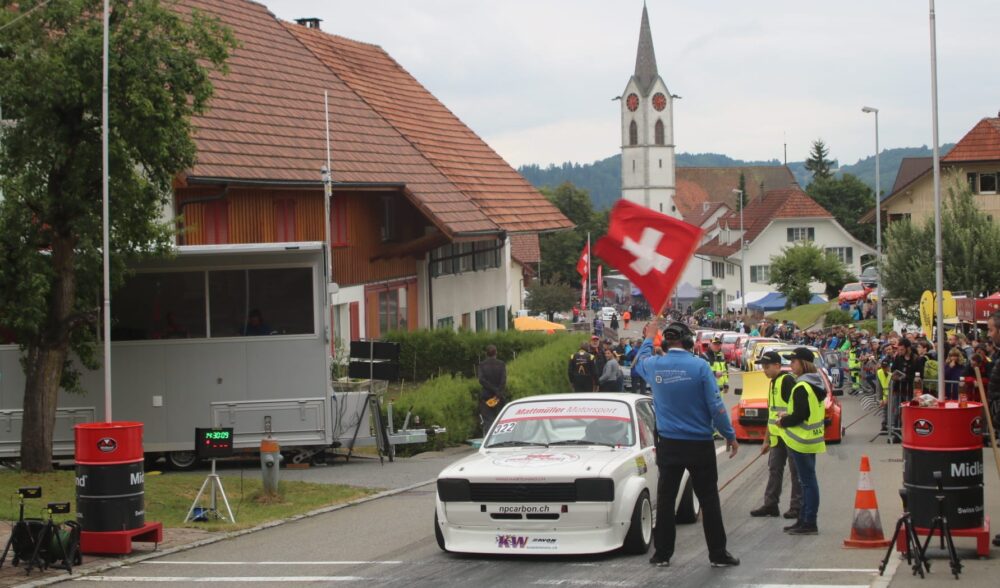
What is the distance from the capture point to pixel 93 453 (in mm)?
12383

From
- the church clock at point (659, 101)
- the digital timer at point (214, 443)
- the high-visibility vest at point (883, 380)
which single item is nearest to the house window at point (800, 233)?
the church clock at point (659, 101)

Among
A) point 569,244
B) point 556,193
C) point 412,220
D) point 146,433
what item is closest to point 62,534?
point 146,433

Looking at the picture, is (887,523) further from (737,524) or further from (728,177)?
(728,177)

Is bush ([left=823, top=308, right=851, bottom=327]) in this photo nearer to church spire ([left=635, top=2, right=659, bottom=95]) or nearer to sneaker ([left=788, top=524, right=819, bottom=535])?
sneaker ([left=788, top=524, right=819, bottom=535])

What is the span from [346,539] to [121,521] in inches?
90.3

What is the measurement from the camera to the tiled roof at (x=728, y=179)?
7092 inches

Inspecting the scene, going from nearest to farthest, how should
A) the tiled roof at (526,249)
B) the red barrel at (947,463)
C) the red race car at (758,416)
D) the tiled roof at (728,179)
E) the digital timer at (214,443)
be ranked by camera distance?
the red barrel at (947,463) < the digital timer at (214,443) < the red race car at (758,416) < the tiled roof at (526,249) < the tiled roof at (728,179)

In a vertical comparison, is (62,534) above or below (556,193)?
below

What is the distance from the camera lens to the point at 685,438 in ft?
36.5

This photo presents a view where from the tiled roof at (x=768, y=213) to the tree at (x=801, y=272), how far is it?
1532 cm

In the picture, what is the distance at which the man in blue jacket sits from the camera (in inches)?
433

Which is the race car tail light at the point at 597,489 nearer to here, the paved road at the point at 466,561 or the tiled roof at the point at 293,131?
the paved road at the point at 466,561

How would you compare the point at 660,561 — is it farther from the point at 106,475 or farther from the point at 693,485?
the point at 106,475

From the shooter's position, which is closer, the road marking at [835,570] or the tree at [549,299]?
the road marking at [835,570]
